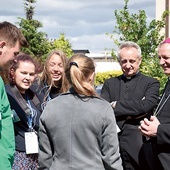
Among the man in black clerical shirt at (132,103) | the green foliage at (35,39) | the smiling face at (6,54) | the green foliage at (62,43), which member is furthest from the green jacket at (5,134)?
the green foliage at (35,39)

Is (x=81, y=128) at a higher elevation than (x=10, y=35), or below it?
below

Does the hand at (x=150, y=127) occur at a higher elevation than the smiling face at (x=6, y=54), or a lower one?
lower

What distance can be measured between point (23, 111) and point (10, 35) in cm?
100

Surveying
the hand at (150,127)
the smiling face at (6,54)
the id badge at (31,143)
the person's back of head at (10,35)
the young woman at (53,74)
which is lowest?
the id badge at (31,143)

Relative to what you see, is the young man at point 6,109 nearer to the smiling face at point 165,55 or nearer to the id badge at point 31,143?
the id badge at point 31,143

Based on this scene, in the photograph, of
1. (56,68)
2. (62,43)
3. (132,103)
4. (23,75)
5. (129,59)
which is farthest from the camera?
(62,43)

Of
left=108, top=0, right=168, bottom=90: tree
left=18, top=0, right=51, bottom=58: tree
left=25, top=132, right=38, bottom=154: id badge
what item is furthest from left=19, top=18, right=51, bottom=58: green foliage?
left=25, top=132, right=38, bottom=154: id badge

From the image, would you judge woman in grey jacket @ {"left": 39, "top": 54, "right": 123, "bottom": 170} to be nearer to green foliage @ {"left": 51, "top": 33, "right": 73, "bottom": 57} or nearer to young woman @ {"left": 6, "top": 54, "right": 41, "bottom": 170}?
young woman @ {"left": 6, "top": 54, "right": 41, "bottom": 170}

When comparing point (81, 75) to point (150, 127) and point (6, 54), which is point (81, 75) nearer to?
point (6, 54)

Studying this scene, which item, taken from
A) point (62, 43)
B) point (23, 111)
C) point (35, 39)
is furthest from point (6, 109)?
point (35, 39)

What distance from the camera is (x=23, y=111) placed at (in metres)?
4.10

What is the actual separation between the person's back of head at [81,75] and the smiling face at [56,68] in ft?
4.97

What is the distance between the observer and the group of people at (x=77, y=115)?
3.19 m

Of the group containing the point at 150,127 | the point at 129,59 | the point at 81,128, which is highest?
the point at 129,59
